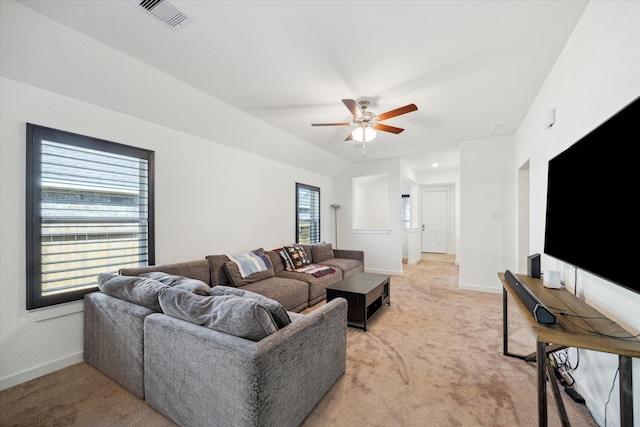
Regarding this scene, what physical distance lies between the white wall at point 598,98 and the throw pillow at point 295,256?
3.14 m

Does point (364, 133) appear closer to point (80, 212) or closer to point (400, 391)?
point (400, 391)

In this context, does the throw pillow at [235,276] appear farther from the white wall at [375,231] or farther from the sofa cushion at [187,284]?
the white wall at [375,231]

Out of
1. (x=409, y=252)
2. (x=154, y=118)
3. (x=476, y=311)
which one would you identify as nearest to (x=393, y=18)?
(x=154, y=118)

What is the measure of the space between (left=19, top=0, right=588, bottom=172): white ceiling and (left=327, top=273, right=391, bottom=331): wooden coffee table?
7.24ft

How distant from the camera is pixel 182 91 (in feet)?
8.59

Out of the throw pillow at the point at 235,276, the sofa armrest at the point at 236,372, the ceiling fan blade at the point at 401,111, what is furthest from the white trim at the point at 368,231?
the sofa armrest at the point at 236,372

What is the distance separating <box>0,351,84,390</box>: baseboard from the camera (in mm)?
1866

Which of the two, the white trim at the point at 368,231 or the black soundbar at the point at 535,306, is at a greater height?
the white trim at the point at 368,231

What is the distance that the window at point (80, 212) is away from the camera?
2010mm

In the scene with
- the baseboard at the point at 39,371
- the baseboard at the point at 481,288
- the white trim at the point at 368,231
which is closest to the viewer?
the baseboard at the point at 39,371

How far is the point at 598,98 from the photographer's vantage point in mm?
1555

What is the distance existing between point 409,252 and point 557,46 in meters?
5.85

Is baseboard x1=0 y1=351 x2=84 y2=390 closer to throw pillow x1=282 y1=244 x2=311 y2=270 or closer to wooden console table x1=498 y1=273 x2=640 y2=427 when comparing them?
throw pillow x1=282 y1=244 x2=311 y2=270

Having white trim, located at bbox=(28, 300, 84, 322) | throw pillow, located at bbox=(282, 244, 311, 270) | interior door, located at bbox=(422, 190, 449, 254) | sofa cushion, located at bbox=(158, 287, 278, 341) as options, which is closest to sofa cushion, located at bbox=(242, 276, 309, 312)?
throw pillow, located at bbox=(282, 244, 311, 270)
